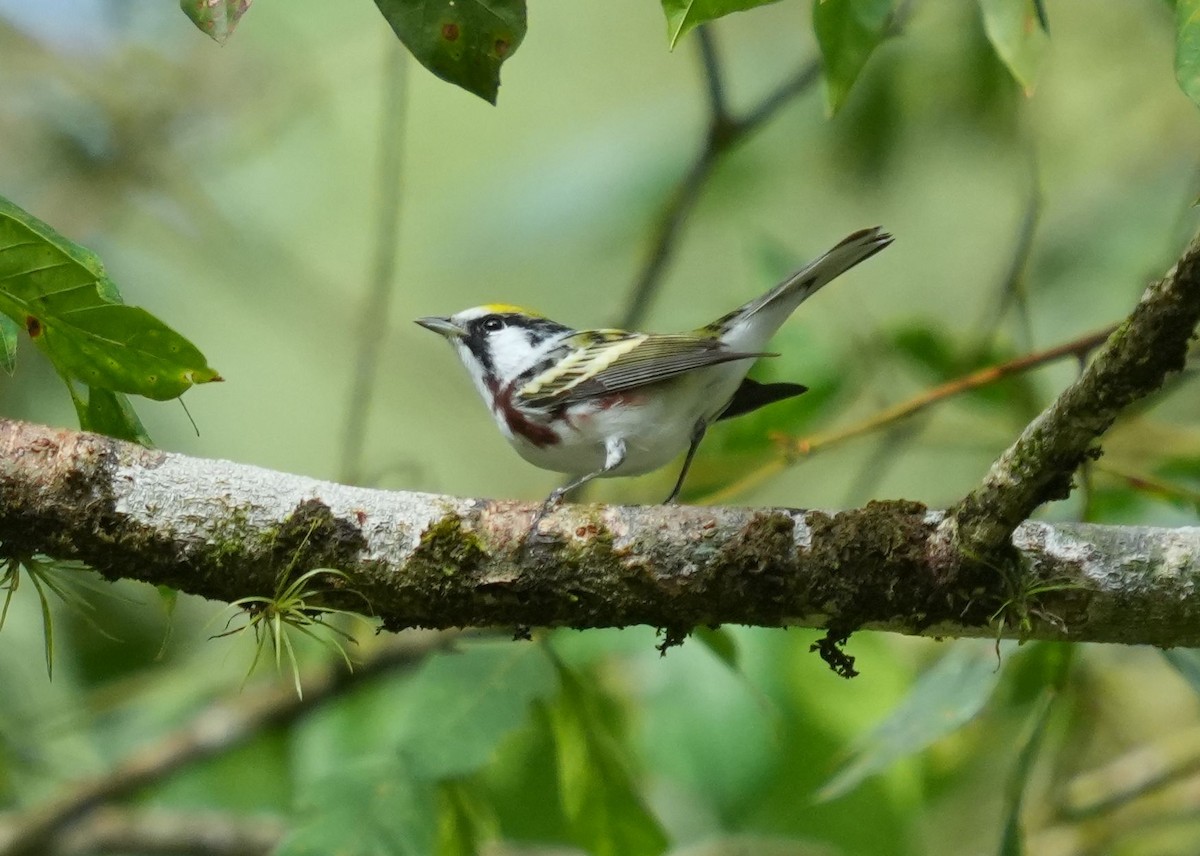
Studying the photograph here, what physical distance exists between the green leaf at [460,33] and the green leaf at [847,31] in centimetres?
54

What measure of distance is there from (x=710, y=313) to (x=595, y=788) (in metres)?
4.53

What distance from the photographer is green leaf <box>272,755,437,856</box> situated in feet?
9.20

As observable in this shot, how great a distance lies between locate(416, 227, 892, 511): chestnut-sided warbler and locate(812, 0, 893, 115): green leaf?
4.34 feet

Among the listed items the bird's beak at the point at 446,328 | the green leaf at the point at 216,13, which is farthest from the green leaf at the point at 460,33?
the bird's beak at the point at 446,328

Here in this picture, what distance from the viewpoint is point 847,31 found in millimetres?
2205

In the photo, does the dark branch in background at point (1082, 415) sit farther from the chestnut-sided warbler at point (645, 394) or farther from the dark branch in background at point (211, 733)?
the dark branch in background at point (211, 733)

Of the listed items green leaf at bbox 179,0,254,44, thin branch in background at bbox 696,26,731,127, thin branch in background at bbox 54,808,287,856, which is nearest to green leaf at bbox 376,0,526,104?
green leaf at bbox 179,0,254,44

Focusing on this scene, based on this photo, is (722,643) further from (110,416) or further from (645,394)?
(110,416)

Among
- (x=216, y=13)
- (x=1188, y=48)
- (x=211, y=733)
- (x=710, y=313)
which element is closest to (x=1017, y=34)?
(x=1188, y=48)

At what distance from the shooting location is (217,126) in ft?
23.2

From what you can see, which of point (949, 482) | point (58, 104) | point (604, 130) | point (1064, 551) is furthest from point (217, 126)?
point (1064, 551)

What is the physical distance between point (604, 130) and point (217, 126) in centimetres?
243

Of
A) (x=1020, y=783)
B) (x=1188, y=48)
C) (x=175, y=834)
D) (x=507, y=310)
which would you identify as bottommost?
(x=175, y=834)

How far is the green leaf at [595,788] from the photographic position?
3.12 metres
